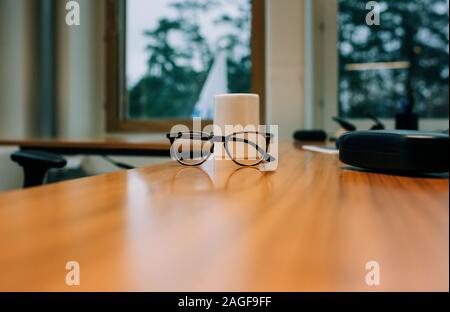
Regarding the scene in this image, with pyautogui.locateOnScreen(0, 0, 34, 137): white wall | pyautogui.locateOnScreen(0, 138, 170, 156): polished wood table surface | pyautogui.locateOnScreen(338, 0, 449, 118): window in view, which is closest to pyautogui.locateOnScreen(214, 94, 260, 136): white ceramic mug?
pyautogui.locateOnScreen(0, 138, 170, 156): polished wood table surface

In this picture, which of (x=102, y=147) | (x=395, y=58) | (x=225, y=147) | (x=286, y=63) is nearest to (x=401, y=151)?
(x=225, y=147)

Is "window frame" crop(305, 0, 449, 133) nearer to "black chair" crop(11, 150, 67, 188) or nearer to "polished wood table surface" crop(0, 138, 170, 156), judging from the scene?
"polished wood table surface" crop(0, 138, 170, 156)

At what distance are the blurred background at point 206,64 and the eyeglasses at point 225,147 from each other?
45.0 inches

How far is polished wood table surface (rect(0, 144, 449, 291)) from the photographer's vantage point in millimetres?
208

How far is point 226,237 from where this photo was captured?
0.91ft

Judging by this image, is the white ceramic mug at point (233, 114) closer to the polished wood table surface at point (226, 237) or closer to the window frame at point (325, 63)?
the polished wood table surface at point (226, 237)

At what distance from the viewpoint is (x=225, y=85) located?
2.51 metres

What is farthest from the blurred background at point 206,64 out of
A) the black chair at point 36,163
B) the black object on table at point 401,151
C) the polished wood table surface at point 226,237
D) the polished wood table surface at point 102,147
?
the polished wood table surface at point 226,237

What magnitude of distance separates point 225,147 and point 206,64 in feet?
6.16

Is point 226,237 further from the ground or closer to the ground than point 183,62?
closer to the ground

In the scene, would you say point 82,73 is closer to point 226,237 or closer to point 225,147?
point 225,147

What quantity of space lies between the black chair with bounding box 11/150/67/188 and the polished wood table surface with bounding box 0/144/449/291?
0.64 metres

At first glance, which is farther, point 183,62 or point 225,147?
point 183,62
